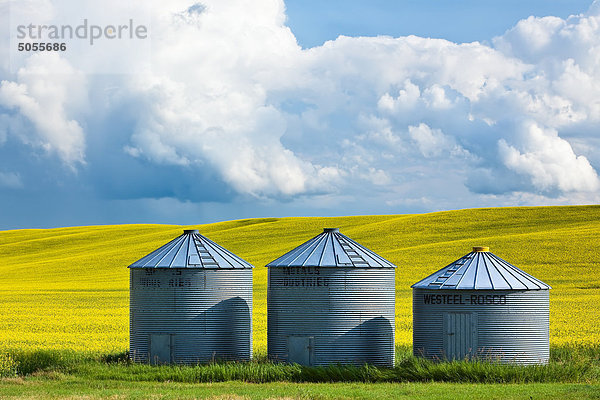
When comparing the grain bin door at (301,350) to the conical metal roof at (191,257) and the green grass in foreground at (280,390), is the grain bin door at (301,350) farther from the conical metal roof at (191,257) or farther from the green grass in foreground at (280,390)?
the conical metal roof at (191,257)

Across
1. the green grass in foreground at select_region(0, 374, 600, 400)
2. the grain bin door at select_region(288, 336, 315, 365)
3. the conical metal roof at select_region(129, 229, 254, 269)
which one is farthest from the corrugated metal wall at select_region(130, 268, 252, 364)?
the green grass in foreground at select_region(0, 374, 600, 400)

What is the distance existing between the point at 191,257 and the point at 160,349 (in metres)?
3.34

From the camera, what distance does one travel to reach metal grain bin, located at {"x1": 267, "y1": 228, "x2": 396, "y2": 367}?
28141 mm

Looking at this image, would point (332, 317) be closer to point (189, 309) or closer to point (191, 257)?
point (189, 309)

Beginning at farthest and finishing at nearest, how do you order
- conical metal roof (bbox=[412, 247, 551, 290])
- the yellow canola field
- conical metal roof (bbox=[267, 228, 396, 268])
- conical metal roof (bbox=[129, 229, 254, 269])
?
the yellow canola field, conical metal roof (bbox=[129, 229, 254, 269]), conical metal roof (bbox=[267, 228, 396, 268]), conical metal roof (bbox=[412, 247, 551, 290])

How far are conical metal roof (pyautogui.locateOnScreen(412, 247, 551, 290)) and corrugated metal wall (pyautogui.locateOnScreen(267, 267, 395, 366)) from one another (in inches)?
68.3

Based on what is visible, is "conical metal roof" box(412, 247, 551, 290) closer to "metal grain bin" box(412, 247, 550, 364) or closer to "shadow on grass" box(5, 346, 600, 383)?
"metal grain bin" box(412, 247, 550, 364)

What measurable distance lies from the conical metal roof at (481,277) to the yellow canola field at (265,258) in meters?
8.14

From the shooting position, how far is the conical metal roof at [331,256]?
2845 centimetres

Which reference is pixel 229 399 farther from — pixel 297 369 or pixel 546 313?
pixel 546 313

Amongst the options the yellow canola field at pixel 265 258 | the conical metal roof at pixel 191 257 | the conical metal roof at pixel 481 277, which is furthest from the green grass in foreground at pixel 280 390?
the yellow canola field at pixel 265 258

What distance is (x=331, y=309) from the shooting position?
2814 cm

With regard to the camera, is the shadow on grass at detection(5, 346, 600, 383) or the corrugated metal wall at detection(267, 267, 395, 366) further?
the corrugated metal wall at detection(267, 267, 395, 366)

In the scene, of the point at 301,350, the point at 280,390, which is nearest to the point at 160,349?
the point at 301,350
